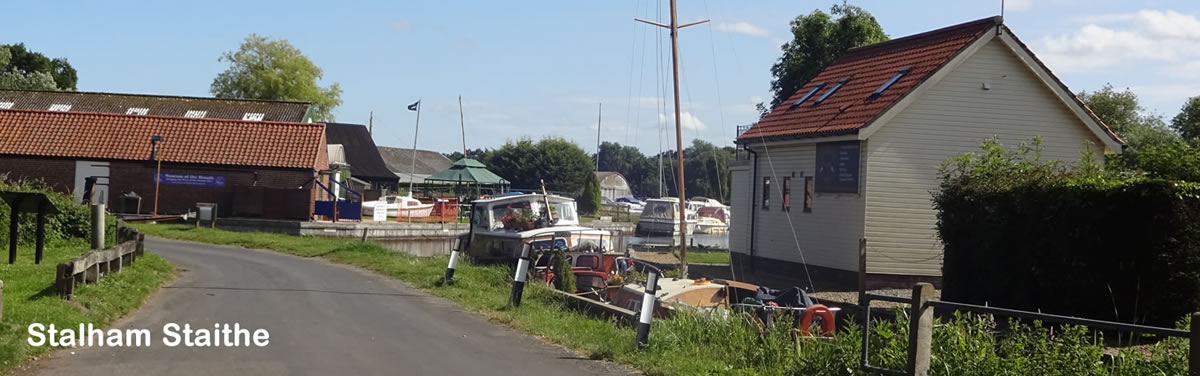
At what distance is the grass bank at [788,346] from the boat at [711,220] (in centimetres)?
4438

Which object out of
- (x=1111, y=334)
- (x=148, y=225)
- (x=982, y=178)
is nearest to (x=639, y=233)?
(x=148, y=225)

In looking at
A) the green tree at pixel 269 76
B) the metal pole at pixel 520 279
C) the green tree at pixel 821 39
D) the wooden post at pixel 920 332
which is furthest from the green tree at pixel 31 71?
the wooden post at pixel 920 332

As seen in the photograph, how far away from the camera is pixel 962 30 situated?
2717cm

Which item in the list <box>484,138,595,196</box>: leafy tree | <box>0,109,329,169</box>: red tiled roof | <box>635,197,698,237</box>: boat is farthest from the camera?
<box>484,138,595,196</box>: leafy tree

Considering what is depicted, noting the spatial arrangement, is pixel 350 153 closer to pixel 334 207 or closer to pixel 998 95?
pixel 334 207

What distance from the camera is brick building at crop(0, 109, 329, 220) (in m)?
40.8

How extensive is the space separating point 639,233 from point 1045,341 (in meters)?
46.1

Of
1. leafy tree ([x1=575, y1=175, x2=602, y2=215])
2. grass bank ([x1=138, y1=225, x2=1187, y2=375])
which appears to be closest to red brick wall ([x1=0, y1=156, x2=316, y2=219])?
grass bank ([x1=138, y1=225, x2=1187, y2=375])

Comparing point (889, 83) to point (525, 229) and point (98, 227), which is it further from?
point (98, 227)

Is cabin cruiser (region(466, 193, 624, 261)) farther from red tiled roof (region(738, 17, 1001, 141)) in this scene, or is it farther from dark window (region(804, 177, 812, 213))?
red tiled roof (region(738, 17, 1001, 141))

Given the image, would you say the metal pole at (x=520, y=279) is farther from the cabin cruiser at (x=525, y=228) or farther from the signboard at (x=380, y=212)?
the signboard at (x=380, y=212)

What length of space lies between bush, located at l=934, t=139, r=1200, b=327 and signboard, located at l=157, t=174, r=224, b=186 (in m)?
29.2

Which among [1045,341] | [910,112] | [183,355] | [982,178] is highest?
[910,112]

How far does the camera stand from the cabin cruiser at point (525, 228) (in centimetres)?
2430
